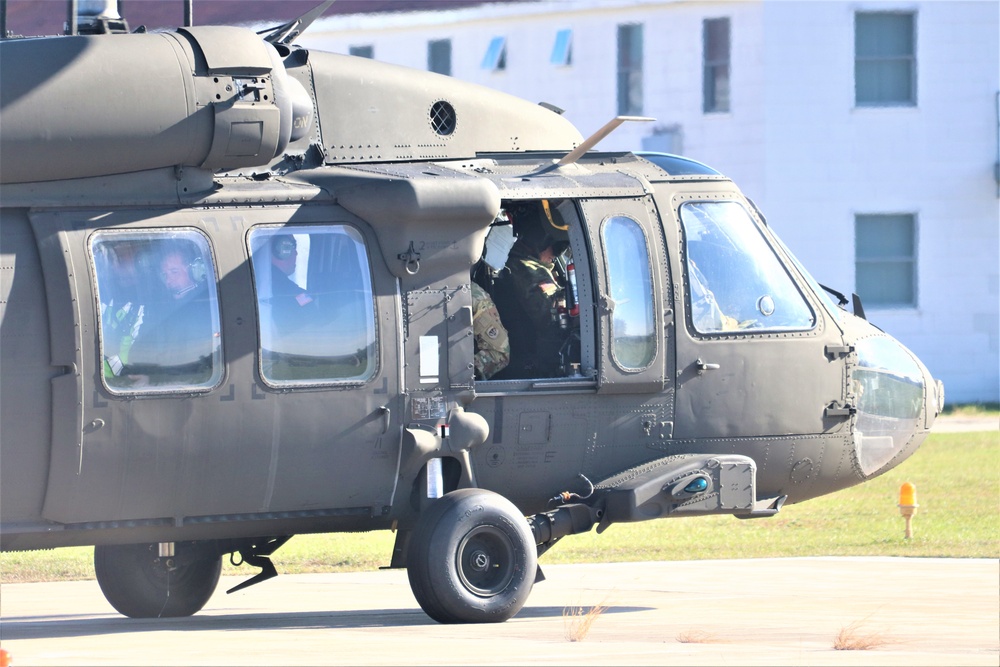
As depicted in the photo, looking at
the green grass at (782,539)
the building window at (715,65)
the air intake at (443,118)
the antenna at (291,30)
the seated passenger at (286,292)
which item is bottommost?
the green grass at (782,539)

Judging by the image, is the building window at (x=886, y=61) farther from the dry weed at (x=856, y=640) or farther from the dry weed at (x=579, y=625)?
the dry weed at (x=856, y=640)

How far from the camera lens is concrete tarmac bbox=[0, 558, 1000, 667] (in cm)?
898

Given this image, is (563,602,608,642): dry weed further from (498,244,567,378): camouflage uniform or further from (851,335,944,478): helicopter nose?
(851,335,944,478): helicopter nose

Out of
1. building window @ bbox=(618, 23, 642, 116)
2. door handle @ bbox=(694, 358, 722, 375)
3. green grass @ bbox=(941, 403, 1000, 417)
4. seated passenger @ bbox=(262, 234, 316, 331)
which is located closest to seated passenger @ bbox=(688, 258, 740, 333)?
door handle @ bbox=(694, 358, 722, 375)

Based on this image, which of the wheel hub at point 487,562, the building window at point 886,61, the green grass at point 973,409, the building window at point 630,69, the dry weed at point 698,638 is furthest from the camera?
the building window at point 630,69

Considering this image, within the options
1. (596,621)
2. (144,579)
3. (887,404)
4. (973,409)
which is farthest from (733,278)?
(973,409)

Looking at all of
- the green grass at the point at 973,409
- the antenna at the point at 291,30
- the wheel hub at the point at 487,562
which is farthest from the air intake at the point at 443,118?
the green grass at the point at 973,409

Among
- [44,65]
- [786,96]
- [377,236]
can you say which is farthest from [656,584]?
[786,96]

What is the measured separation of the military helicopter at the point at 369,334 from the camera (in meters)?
9.95

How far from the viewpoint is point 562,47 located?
34.2 metres

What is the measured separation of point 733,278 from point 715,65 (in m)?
21.8

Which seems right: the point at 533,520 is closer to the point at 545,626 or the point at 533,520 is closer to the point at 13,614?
the point at 545,626

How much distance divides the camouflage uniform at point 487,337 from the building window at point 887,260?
22157 mm

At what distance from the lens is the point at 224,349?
10.2 meters
